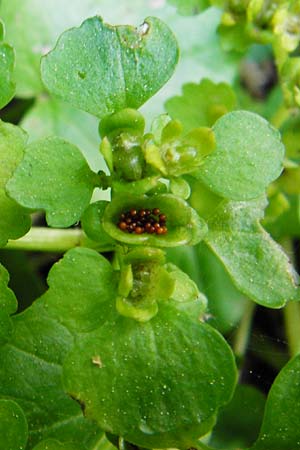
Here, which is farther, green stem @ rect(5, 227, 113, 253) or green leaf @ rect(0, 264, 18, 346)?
green stem @ rect(5, 227, 113, 253)

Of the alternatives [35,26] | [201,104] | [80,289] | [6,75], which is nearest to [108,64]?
[6,75]

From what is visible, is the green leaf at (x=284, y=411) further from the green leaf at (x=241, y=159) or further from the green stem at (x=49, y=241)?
the green stem at (x=49, y=241)

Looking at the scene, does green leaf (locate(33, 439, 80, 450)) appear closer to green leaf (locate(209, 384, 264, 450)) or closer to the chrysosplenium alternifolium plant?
the chrysosplenium alternifolium plant

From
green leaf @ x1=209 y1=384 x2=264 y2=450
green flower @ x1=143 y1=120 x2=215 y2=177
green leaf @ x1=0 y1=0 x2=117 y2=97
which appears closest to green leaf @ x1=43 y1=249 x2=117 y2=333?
green flower @ x1=143 y1=120 x2=215 y2=177

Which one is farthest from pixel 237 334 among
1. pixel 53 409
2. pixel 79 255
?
pixel 79 255

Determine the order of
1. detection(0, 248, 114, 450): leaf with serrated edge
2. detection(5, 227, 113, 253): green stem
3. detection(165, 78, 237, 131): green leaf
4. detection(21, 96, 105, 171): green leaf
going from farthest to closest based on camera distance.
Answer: detection(21, 96, 105, 171): green leaf < detection(165, 78, 237, 131): green leaf < detection(5, 227, 113, 253): green stem < detection(0, 248, 114, 450): leaf with serrated edge

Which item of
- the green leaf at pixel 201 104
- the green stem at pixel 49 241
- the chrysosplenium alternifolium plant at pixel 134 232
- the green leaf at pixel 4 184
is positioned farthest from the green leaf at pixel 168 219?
the green leaf at pixel 201 104

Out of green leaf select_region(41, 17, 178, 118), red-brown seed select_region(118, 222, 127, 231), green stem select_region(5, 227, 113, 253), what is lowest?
green stem select_region(5, 227, 113, 253)

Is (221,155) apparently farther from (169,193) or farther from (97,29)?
(97,29)
